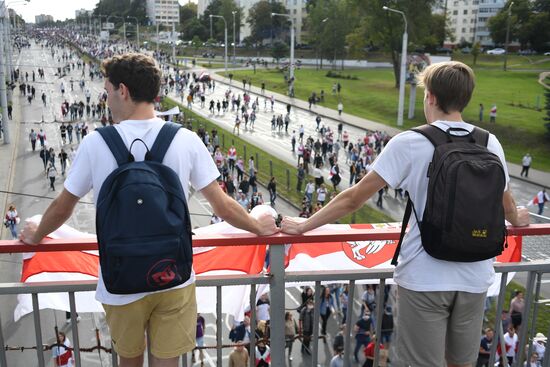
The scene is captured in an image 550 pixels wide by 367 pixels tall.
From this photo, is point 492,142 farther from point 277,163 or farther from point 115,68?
point 277,163

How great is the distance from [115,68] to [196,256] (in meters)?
2.23

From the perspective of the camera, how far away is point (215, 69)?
92375mm

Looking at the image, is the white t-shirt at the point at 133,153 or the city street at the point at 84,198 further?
the city street at the point at 84,198

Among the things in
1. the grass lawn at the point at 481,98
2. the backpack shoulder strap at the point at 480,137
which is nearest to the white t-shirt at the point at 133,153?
the backpack shoulder strap at the point at 480,137

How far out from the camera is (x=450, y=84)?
2846mm

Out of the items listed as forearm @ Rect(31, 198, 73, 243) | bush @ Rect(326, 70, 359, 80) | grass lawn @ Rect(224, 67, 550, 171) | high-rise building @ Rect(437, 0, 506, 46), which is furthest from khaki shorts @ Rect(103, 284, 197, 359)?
high-rise building @ Rect(437, 0, 506, 46)

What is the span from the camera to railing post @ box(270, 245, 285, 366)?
3180mm

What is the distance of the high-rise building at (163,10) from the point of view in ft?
568

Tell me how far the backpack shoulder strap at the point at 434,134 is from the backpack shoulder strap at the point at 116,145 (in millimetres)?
1416

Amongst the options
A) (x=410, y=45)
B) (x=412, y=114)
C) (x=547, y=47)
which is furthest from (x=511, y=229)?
(x=547, y=47)

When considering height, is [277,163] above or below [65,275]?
below

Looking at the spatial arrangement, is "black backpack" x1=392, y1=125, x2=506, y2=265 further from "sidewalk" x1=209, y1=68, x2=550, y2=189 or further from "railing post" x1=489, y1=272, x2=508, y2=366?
"sidewalk" x1=209, y1=68, x2=550, y2=189

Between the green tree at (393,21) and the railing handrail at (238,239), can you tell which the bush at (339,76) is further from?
the railing handrail at (238,239)

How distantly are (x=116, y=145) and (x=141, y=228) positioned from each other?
1.48 feet
